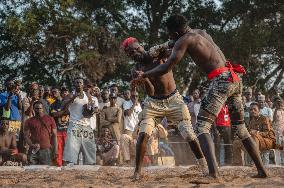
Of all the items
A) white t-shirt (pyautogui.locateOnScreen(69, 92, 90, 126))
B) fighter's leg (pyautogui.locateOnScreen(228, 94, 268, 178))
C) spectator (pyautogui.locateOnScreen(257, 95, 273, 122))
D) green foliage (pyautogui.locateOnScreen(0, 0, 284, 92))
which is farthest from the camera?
green foliage (pyautogui.locateOnScreen(0, 0, 284, 92))

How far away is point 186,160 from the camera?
12734 millimetres

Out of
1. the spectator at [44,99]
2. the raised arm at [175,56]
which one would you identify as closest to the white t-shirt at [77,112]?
the spectator at [44,99]

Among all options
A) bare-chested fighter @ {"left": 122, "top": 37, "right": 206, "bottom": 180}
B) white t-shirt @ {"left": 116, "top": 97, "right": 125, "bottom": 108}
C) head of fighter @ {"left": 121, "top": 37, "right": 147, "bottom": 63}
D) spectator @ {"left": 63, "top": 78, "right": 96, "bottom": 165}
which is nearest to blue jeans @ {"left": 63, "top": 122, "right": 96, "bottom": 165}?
spectator @ {"left": 63, "top": 78, "right": 96, "bottom": 165}

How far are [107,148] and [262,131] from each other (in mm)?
3136

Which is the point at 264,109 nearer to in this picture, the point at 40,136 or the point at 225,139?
the point at 225,139

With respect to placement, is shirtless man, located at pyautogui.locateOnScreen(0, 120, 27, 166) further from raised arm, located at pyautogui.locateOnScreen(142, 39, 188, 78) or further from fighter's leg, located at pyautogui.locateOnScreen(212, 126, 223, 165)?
raised arm, located at pyautogui.locateOnScreen(142, 39, 188, 78)

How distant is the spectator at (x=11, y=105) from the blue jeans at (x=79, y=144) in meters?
1.23

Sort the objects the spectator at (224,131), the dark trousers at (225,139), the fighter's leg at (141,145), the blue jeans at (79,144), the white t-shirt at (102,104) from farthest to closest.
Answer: the white t-shirt at (102,104), the spectator at (224,131), the dark trousers at (225,139), the blue jeans at (79,144), the fighter's leg at (141,145)

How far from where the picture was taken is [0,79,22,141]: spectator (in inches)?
444

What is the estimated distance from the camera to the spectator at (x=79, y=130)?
1080 centimetres

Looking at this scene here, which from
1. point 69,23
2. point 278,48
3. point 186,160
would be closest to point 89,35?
point 69,23

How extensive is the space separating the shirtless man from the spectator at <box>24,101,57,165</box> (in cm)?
24

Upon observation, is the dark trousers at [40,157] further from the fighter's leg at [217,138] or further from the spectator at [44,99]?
the fighter's leg at [217,138]

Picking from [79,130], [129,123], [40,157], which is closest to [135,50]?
[79,130]
